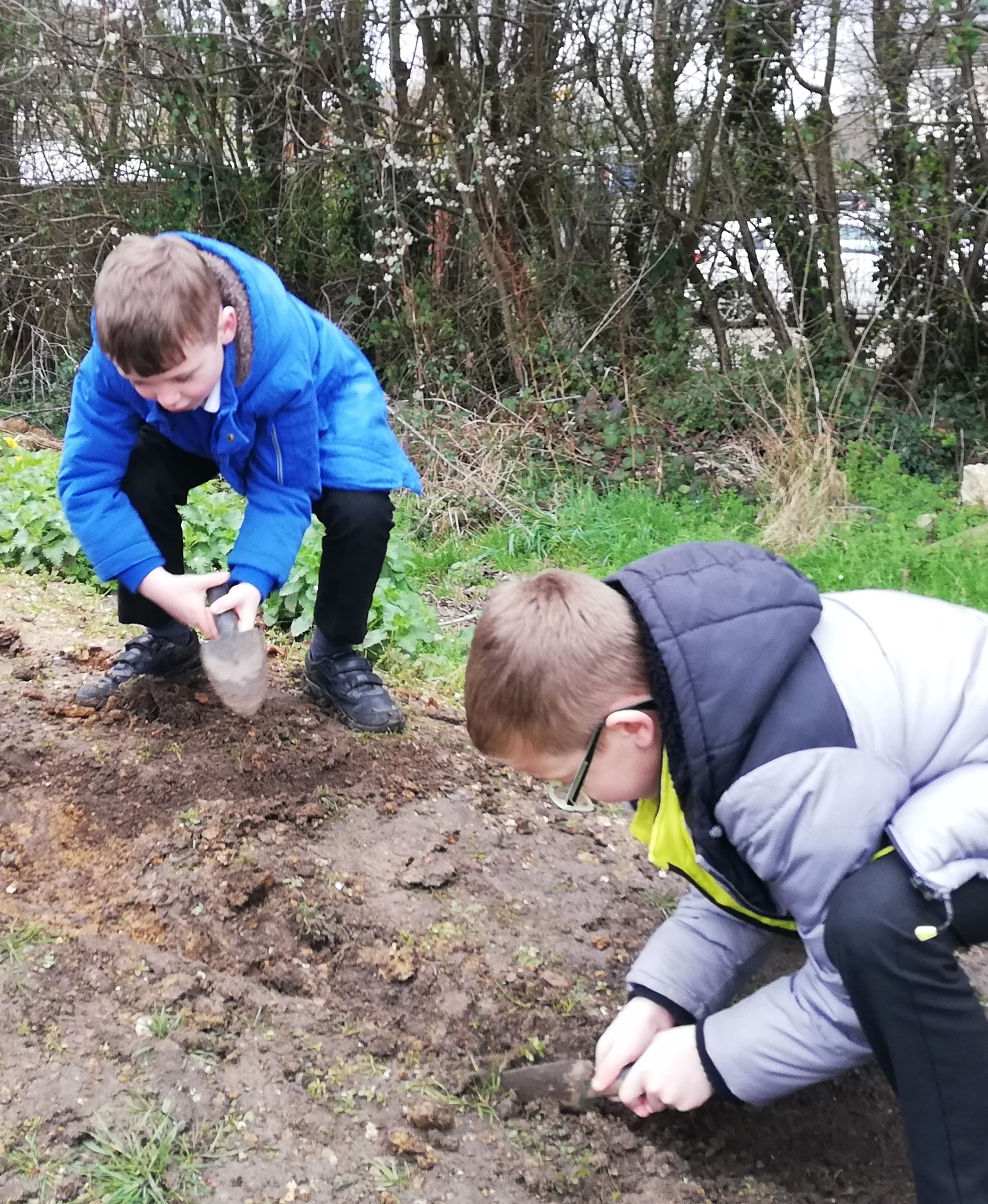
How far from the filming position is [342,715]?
2883mm

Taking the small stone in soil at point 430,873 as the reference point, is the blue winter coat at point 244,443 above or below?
above

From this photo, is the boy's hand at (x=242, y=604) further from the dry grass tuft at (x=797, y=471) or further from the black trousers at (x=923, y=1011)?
the dry grass tuft at (x=797, y=471)

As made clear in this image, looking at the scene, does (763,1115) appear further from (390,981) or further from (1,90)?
(1,90)

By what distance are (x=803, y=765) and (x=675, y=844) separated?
Answer: 0.31m

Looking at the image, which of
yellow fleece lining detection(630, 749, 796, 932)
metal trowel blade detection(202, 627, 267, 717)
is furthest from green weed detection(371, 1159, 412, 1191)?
metal trowel blade detection(202, 627, 267, 717)

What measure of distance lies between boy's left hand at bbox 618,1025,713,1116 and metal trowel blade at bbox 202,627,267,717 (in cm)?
127

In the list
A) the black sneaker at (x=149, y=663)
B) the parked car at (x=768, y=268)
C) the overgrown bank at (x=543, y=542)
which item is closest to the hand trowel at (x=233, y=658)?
the black sneaker at (x=149, y=663)

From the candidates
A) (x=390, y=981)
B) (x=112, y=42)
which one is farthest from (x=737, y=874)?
(x=112, y=42)

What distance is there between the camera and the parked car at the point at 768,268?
5875 millimetres

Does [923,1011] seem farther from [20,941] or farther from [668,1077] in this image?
[20,941]

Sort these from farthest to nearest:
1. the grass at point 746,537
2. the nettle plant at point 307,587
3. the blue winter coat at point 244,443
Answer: the grass at point 746,537 → the nettle plant at point 307,587 → the blue winter coat at point 244,443

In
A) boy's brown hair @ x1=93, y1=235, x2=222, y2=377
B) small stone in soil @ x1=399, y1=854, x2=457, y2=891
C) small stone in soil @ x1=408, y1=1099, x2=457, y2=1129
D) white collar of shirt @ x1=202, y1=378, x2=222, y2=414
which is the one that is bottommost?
small stone in soil @ x1=408, y1=1099, x2=457, y2=1129

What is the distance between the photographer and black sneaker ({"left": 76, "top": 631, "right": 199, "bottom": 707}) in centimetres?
287

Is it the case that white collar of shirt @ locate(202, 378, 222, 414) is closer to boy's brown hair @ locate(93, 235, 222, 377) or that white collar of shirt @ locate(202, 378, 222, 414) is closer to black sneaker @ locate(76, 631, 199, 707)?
boy's brown hair @ locate(93, 235, 222, 377)
